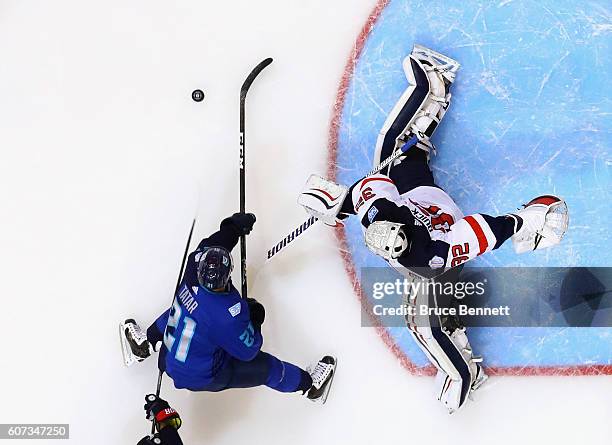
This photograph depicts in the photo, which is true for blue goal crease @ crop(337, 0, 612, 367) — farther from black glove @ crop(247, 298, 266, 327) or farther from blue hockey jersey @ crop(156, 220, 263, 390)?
blue hockey jersey @ crop(156, 220, 263, 390)

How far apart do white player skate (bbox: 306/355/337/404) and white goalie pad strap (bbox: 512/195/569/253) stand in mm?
1208

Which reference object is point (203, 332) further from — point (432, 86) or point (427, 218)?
point (432, 86)

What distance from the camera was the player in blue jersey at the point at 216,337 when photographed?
312 centimetres

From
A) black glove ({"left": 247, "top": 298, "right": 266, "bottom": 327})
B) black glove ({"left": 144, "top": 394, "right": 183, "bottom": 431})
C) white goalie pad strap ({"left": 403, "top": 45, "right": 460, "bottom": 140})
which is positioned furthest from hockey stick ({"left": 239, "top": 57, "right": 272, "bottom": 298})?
white goalie pad strap ({"left": 403, "top": 45, "right": 460, "bottom": 140})

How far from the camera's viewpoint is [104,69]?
13.3 ft

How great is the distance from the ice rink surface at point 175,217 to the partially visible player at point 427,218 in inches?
10.3

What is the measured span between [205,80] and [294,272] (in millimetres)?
1147

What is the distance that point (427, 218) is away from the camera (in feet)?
10.2

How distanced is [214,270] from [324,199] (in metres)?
0.65

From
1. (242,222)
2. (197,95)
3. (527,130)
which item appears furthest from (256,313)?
(527,130)

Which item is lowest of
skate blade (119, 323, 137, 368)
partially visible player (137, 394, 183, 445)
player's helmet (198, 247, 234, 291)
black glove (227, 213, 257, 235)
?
partially visible player (137, 394, 183, 445)

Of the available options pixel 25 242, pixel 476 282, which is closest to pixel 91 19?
pixel 25 242

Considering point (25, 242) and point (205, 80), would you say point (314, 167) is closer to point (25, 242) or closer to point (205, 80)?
point (205, 80)

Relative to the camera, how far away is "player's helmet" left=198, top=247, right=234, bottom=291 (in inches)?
121
